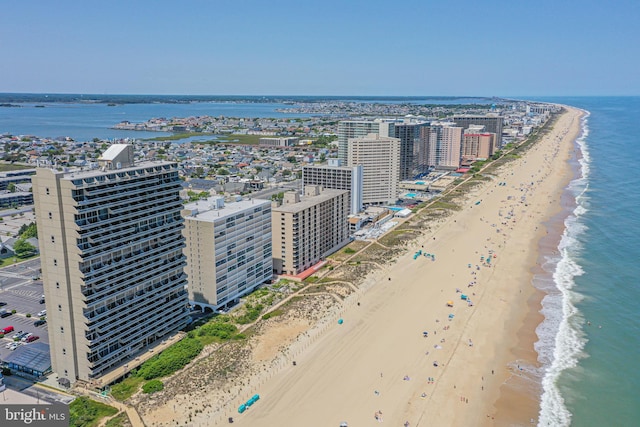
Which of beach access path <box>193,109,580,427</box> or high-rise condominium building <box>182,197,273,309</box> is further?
high-rise condominium building <box>182,197,273,309</box>

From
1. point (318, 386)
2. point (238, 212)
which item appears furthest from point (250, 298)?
point (318, 386)

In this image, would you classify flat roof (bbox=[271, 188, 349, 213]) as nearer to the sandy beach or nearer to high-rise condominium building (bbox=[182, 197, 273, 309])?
high-rise condominium building (bbox=[182, 197, 273, 309])

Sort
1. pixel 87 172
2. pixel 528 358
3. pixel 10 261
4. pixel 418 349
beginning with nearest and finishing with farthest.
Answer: pixel 87 172
pixel 528 358
pixel 418 349
pixel 10 261

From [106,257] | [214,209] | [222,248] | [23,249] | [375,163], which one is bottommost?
[23,249]

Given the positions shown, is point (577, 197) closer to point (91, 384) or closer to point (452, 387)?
point (452, 387)

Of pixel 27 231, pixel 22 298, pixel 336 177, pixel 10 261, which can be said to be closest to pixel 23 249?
pixel 10 261

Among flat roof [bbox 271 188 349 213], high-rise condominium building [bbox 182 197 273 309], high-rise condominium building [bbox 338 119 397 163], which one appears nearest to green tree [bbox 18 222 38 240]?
high-rise condominium building [bbox 182 197 273 309]

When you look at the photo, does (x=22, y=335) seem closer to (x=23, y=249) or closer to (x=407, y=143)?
(x=23, y=249)
